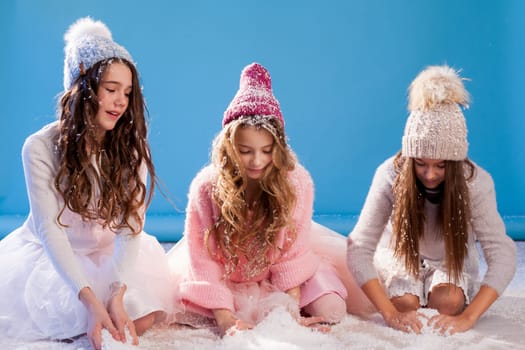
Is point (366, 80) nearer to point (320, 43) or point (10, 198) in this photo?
point (320, 43)

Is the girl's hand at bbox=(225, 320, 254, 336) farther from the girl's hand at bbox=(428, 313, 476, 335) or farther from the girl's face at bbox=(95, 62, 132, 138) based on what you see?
the girl's face at bbox=(95, 62, 132, 138)

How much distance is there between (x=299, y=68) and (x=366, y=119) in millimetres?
465

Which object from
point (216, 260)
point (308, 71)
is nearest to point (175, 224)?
point (308, 71)

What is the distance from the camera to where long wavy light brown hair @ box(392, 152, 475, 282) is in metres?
2.02

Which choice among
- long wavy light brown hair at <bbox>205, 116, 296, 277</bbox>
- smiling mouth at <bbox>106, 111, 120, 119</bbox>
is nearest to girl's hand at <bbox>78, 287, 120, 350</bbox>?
long wavy light brown hair at <bbox>205, 116, 296, 277</bbox>

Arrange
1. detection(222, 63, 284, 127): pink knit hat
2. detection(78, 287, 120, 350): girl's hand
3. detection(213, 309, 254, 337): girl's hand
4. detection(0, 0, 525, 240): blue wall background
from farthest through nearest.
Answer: detection(0, 0, 525, 240): blue wall background, detection(222, 63, 284, 127): pink knit hat, detection(213, 309, 254, 337): girl's hand, detection(78, 287, 120, 350): girl's hand

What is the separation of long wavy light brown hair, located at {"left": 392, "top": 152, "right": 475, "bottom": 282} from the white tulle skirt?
2.27 feet

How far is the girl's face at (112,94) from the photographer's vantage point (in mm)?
1985

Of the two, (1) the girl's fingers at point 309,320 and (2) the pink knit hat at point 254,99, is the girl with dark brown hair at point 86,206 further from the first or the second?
(1) the girl's fingers at point 309,320

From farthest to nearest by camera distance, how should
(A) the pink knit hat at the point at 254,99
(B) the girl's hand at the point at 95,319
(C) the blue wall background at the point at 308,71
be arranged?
(C) the blue wall background at the point at 308,71
(A) the pink knit hat at the point at 254,99
(B) the girl's hand at the point at 95,319

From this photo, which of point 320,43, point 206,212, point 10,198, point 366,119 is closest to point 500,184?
point 366,119

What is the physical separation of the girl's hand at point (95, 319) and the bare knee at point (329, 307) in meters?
0.57

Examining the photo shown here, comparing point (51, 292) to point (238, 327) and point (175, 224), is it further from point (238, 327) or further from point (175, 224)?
point (175, 224)

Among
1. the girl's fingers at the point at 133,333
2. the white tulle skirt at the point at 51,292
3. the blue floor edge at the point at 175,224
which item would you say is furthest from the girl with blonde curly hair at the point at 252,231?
the blue floor edge at the point at 175,224
